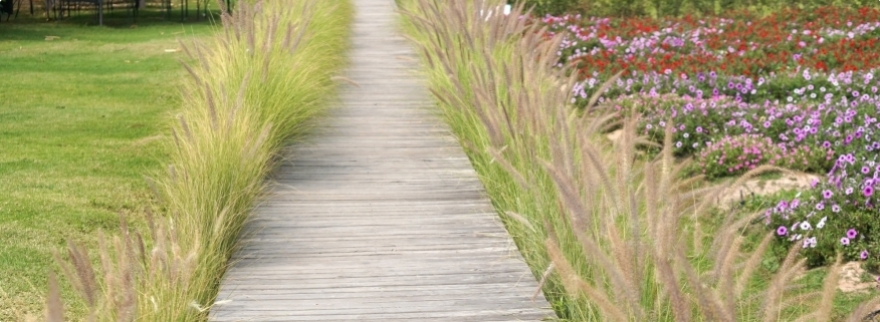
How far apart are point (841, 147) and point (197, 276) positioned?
14.3 ft

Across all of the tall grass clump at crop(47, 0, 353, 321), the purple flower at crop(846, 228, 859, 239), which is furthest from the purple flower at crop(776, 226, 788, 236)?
the tall grass clump at crop(47, 0, 353, 321)

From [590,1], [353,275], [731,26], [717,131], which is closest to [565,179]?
[353,275]

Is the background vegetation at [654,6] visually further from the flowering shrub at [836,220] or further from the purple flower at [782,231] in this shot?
the purple flower at [782,231]

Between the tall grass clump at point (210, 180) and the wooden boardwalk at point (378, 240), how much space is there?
0.47ft

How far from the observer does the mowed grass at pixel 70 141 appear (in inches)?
226

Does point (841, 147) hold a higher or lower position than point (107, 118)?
higher

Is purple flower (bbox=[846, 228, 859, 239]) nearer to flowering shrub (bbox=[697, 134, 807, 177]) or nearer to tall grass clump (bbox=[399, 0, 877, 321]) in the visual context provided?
tall grass clump (bbox=[399, 0, 877, 321])

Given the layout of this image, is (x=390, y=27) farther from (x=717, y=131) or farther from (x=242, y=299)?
(x=242, y=299)

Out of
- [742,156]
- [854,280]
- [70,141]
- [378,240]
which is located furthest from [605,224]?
[70,141]

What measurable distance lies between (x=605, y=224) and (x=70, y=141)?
5633 millimetres

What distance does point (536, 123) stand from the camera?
5266mm

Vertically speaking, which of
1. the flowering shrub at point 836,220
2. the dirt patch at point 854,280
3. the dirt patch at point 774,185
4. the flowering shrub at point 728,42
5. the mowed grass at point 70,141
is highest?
the flowering shrub at point 836,220

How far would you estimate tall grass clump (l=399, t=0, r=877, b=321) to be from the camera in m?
2.68

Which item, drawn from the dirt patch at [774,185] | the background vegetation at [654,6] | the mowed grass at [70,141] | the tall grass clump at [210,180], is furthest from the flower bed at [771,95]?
the mowed grass at [70,141]
